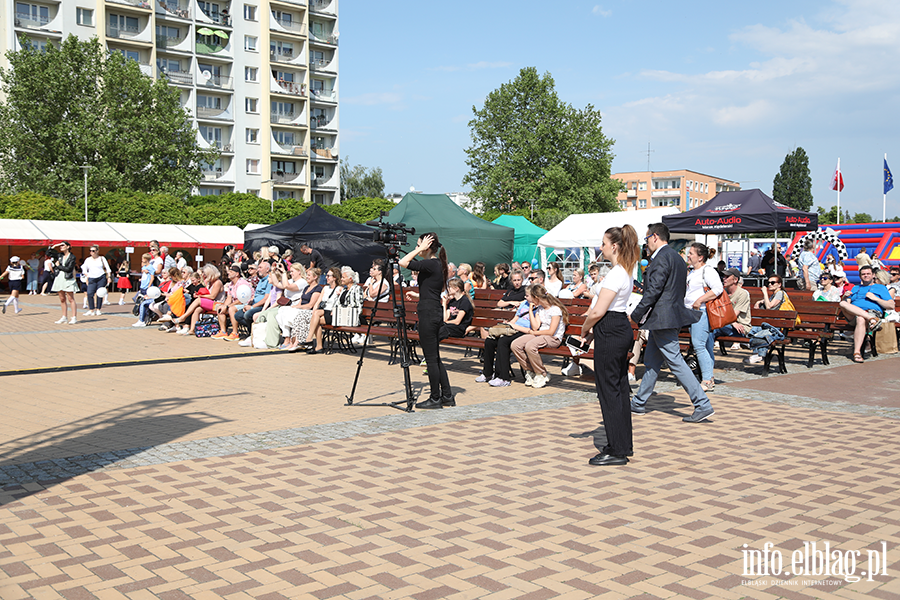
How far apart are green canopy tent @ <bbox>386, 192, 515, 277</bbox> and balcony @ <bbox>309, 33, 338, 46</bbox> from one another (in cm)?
5281

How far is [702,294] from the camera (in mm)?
8766

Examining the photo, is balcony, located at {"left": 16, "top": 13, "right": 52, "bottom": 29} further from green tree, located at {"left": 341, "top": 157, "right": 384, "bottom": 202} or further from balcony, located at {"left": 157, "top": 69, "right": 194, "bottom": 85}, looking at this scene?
green tree, located at {"left": 341, "top": 157, "right": 384, "bottom": 202}

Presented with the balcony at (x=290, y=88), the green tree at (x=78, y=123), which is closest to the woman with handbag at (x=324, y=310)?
the green tree at (x=78, y=123)

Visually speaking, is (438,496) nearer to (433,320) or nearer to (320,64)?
(433,320)

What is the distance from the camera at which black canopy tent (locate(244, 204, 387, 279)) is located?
77.5ft

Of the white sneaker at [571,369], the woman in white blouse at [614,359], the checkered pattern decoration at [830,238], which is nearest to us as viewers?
the woman in white blouse at [614,359]

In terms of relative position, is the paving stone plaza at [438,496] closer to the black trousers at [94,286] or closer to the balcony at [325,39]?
the black trousers at [94,286]

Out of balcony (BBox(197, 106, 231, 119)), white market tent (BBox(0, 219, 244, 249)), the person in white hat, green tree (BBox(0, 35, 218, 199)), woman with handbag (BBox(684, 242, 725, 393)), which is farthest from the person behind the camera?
balcony (BBox(197, 106, 231, 119))

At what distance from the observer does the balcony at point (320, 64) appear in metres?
74.9

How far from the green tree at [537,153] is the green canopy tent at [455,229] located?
3485 cm

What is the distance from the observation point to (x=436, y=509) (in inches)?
187

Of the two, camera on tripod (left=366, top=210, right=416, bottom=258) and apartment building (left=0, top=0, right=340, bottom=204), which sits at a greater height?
apartment building (left=0, top=0, right=340, bottom=204)

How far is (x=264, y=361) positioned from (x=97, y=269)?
9.61 metres

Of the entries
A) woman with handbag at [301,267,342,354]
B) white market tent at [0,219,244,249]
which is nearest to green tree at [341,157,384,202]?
white market tent at [0,219,244,249]
